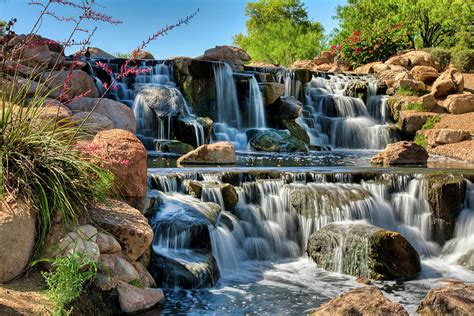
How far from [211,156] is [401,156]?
5002 mm

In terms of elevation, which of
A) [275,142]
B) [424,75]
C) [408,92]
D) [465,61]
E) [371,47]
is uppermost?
[371,47]

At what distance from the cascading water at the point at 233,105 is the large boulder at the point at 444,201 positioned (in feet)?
34.4

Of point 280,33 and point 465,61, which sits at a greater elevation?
point 280,33

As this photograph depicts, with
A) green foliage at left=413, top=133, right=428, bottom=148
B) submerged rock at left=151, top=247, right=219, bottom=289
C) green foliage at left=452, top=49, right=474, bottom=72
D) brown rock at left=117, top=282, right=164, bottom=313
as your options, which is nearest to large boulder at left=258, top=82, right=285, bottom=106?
green foliage at left=413, top=133, right=428, bottom=148

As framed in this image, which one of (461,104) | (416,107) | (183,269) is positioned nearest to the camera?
(183,269)

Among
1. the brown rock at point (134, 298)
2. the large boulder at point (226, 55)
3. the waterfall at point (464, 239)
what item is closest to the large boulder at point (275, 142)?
the waterfall at point (464, 239)

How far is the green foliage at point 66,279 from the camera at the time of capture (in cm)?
466

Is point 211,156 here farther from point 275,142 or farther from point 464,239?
point 464,239

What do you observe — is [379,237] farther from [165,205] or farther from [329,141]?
[329,141]

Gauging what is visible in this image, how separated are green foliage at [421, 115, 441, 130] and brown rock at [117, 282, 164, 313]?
16.9 metres

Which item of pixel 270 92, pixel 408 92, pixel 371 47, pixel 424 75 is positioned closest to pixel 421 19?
pixel 371 47

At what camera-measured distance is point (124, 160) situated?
22.0ft

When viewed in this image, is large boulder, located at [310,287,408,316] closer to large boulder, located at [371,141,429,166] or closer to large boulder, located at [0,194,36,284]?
large boulder, located at [0,194,36,284]

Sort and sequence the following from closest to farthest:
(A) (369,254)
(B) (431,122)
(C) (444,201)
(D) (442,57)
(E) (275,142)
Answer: (A) (369,254)
(C) (444,201)
(E) (275,142)
(B) (431,122)
(D) (442,57)
